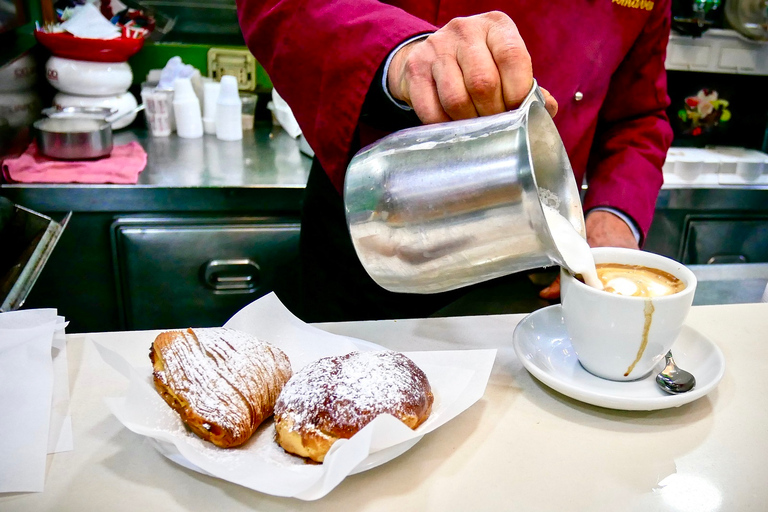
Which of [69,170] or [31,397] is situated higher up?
[31,397]

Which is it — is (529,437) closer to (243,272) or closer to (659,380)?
(659,380)

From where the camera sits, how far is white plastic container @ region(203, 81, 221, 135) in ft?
7.59

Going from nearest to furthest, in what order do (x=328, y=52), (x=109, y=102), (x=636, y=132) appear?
(x=328, y=52) < (x=636, y=132) < (x=109, y=102)

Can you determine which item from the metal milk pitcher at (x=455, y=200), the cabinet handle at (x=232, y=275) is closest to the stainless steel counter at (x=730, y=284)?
the metal milk pitcher at (x=455, y=200)

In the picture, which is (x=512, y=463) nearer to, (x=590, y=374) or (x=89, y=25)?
(x=590, y=374)

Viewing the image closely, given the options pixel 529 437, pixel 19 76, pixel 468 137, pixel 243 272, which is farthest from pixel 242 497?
pixel 19 76

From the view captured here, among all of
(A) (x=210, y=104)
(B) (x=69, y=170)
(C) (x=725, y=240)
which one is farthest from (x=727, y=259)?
(B) (x=69, y=170)

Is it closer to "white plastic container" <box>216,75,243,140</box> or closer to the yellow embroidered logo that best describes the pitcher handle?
the yellow embroidered logo

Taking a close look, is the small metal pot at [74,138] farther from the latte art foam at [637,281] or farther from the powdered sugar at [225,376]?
the latte art foam at [637,281]

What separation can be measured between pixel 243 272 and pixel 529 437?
1.27m

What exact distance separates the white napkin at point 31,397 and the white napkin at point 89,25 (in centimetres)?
159

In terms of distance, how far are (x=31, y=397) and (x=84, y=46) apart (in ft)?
5.58

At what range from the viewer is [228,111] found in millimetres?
2252

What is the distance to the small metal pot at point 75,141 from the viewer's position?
6.06 ft
